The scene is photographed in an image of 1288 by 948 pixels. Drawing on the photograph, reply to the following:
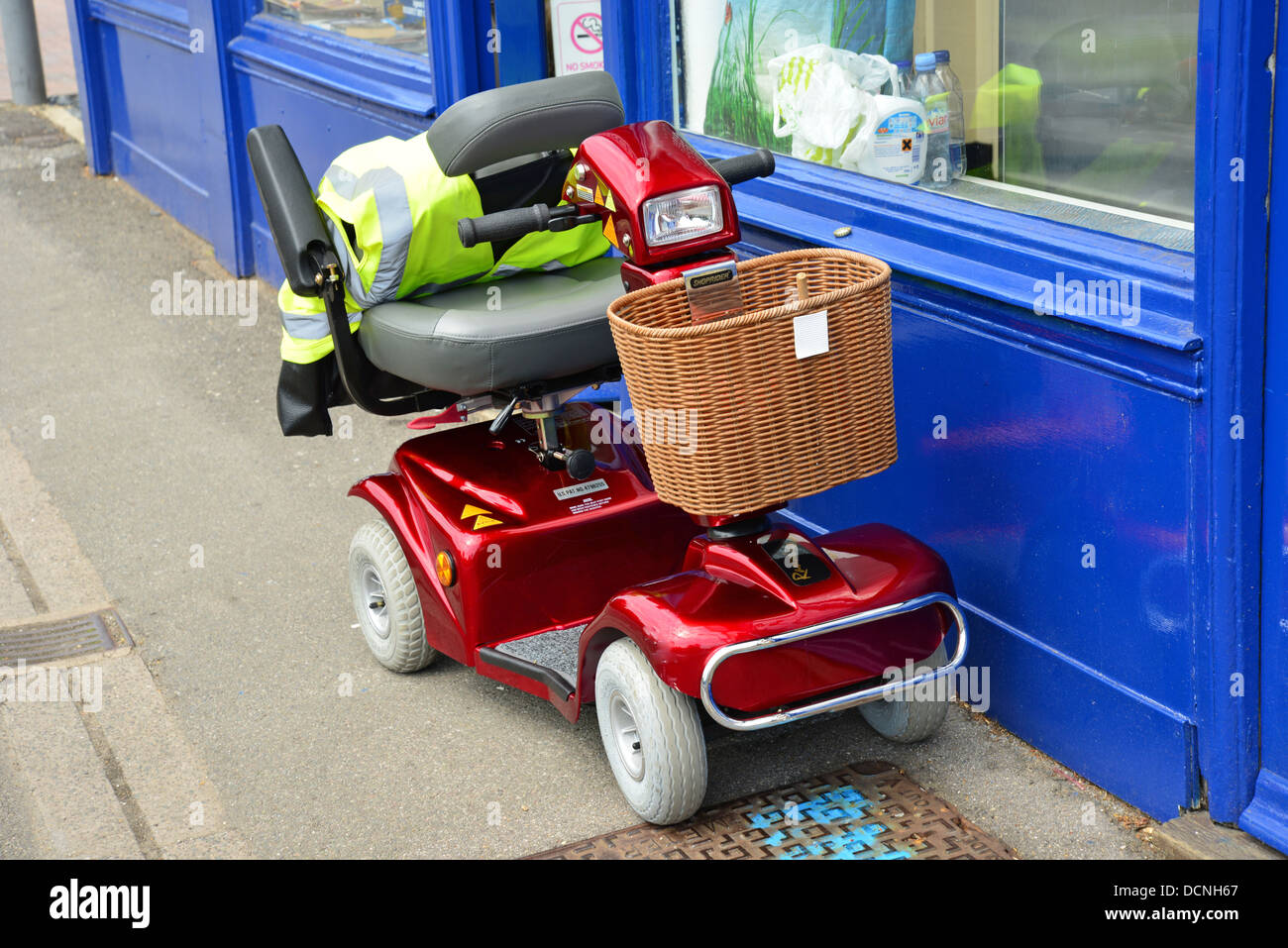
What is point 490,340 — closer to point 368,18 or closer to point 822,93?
point 822,93

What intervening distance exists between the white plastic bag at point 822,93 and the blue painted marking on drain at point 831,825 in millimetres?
1738

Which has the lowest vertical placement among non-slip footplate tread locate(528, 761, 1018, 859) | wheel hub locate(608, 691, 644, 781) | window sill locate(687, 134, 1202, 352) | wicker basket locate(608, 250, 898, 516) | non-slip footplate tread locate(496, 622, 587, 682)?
non-slip footplate tread locate(528, 761, 1018, 859)

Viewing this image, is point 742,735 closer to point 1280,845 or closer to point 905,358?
point 905,358

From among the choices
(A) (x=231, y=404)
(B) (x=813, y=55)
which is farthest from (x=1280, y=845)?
(A) (x=231, y=404)

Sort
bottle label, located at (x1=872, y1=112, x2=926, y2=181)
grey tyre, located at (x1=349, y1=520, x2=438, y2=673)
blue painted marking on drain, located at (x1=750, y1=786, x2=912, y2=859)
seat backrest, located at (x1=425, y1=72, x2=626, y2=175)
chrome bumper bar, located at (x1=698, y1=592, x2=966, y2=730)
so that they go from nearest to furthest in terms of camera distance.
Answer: chrome bumper bar, located at (x1=698, y1=592, x2=966, y2=730)
blue painted marking on drain, located at (x1=750, y1=786, x2=912, y2=859)
seat backrest, located at (x1=425, y1=72, x2=626, y2=175)
bottle label, located at (x1=872, y1=112, x2=926, y2=181)
grey tyre, located at (x1=349, y1=520, x2=438, y2=673)

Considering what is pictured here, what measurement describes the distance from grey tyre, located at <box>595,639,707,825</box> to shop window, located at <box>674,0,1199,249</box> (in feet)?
4.45

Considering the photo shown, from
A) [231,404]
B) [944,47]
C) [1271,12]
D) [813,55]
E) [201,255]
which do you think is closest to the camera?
[1271,12]

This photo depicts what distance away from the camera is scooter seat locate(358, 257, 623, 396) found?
335 centimetres

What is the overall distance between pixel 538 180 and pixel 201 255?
15.8ft

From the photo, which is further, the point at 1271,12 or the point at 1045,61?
the point at 1045,61

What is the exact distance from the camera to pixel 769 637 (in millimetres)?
2898

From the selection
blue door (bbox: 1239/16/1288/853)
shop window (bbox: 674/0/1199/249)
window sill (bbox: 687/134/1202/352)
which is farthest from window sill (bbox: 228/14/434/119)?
blue door (bbox: 1239/16/1288/853)

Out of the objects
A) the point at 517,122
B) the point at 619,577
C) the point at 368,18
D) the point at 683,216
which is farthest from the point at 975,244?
the point at 368,18

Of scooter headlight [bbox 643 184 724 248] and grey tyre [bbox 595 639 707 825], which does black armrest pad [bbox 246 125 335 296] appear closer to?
scooter headlight [bbox 643 184 724 248]
